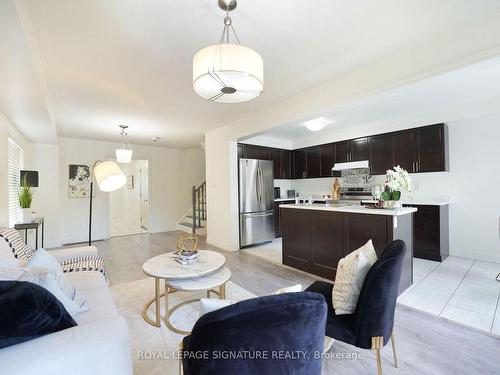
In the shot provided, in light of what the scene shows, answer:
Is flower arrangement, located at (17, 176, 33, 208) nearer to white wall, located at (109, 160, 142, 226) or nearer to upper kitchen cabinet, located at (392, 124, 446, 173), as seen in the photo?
white wall, located at (109, 160, 142, 226)

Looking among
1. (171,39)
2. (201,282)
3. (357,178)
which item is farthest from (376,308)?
(357,178)

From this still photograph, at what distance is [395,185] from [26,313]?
10.2ft

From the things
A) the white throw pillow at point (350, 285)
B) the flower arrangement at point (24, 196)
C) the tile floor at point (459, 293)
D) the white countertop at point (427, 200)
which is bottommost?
the tile floor at point (459, 293)

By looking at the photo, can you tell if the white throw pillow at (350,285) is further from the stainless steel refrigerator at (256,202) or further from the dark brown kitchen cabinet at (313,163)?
the dark brown kitchen cabinet at (313,163)

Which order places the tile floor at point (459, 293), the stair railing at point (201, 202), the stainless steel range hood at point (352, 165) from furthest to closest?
the stair railing at point (201, 202)
the stainless steel range hood at point (352, 165)
the tile floor at point (459, 293)

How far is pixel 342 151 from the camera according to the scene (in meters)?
5.33

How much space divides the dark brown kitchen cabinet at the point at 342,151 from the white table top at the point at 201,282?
411 cm

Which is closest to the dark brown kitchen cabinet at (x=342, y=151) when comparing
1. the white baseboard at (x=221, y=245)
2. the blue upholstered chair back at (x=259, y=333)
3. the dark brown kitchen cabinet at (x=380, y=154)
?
the dark brown kitchen cabinet at (x=380, y=154)

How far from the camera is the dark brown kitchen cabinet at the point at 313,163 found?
230 inches

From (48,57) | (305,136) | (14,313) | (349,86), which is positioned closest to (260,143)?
(305,136)

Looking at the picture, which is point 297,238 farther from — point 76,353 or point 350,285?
point 76,353

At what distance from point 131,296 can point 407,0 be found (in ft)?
12.2

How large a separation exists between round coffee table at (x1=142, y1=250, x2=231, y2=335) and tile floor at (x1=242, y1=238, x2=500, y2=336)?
1.91m

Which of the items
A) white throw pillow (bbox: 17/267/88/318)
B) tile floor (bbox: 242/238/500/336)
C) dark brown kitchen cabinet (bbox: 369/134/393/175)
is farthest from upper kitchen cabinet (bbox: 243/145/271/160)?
white throw pillow (bbox: 17/267/88/318)
